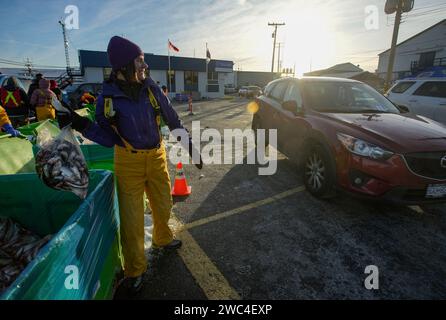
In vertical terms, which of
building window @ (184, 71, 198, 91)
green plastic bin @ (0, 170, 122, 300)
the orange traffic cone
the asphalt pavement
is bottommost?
the asphalt pavement

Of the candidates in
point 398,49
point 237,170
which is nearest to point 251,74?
point 398,49

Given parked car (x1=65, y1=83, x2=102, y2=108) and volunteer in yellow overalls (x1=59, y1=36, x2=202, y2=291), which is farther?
parked car (x1=65, y1=83, x2=102, y2=108)

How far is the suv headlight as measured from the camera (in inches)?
116

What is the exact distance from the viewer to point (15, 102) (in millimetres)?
5945

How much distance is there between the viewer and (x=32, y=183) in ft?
7.11

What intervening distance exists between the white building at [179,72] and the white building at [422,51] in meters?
23.0

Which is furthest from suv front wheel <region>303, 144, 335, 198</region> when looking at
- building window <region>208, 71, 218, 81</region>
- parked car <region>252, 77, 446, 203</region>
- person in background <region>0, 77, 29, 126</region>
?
building window <region>208, 71, 218, 81</region>

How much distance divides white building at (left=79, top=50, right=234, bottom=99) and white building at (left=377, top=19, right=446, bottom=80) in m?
23.0

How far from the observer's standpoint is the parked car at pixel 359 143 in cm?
289

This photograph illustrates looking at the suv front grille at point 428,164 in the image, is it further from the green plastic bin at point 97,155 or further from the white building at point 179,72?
the white building at point 179,72

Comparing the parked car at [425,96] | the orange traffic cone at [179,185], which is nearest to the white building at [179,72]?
the parked car at [425,96]

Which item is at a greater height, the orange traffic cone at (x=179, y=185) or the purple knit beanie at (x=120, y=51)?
the purple knit beanie at (x=120, y=51)

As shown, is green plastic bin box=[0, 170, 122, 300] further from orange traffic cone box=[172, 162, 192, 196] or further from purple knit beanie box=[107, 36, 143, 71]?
orange traffic cone box=[172, 162, 192, 196]

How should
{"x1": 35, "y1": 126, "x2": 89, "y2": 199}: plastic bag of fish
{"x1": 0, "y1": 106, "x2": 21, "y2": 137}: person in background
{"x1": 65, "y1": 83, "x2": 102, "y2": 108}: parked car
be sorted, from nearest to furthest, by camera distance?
{"x1": 35, "y1": 126, "x2": 89, "y2": 199}: plastic bag of fish
{"x1": 0, "y1": 106, "x2": 21, "y2": 137}: person in background
{"x1": 65, "y1": 83, "x2": 102, "y2": 108}: parked car
